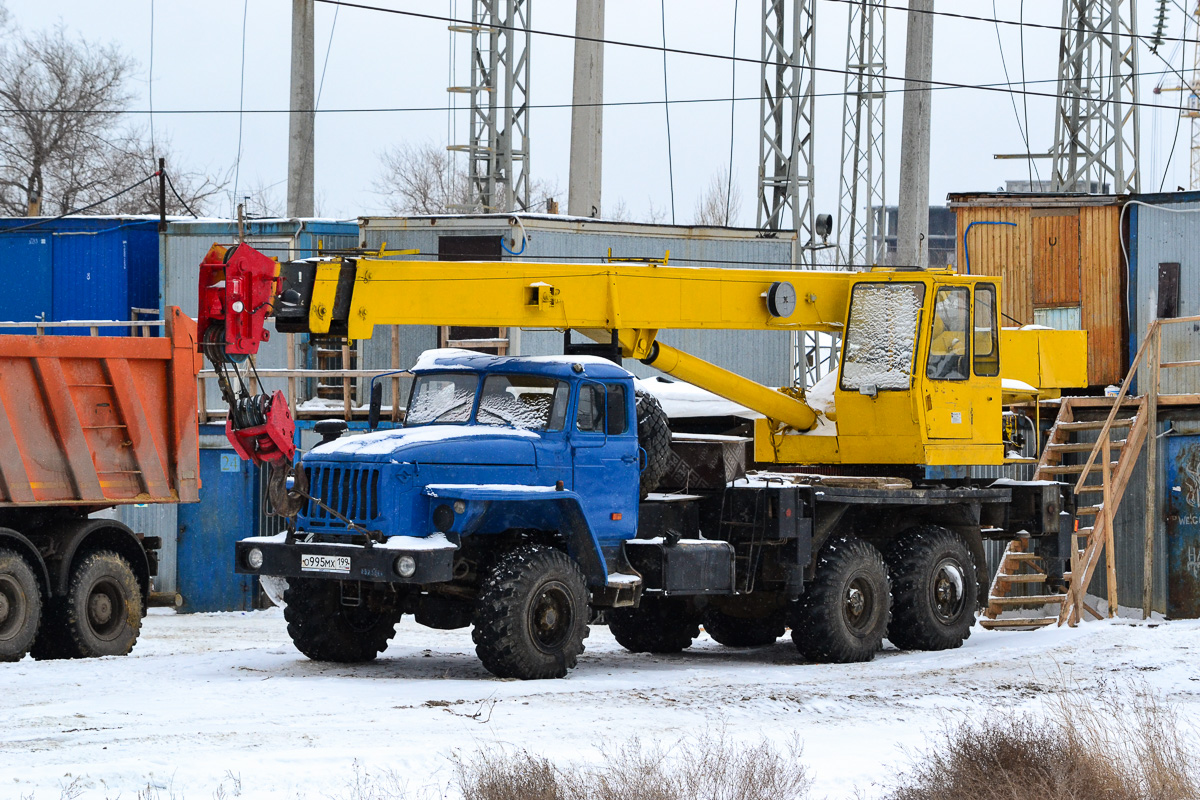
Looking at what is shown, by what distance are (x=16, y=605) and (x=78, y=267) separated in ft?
47.1

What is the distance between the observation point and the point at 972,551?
1631cm

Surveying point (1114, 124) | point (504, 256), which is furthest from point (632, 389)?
point (1114, 124)

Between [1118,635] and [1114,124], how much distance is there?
54.9ft

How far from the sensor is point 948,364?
50.1 ft

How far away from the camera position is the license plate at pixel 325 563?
11.5m

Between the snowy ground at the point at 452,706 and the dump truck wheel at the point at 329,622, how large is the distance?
0.64 feet

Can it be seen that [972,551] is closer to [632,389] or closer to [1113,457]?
[632,389]

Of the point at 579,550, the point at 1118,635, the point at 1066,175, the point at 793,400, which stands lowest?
the point at 1118,635

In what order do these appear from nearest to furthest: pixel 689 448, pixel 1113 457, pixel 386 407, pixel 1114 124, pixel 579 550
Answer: pixel 579 550 → pixel 689 448 → pixel 1113 457 → pixel 386 407 → pixel 1114 124

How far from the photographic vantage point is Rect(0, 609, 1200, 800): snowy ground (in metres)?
8.27

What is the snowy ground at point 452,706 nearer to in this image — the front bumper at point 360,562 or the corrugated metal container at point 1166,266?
the front bumper at point 360,562

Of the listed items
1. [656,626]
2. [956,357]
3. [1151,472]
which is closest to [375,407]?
[656,626]

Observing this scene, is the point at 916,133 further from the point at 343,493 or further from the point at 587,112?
the point at 343,493

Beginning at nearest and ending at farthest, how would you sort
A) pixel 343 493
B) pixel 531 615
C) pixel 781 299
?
pixel 531 615 < pixel 343 493 < pixel 781 299
